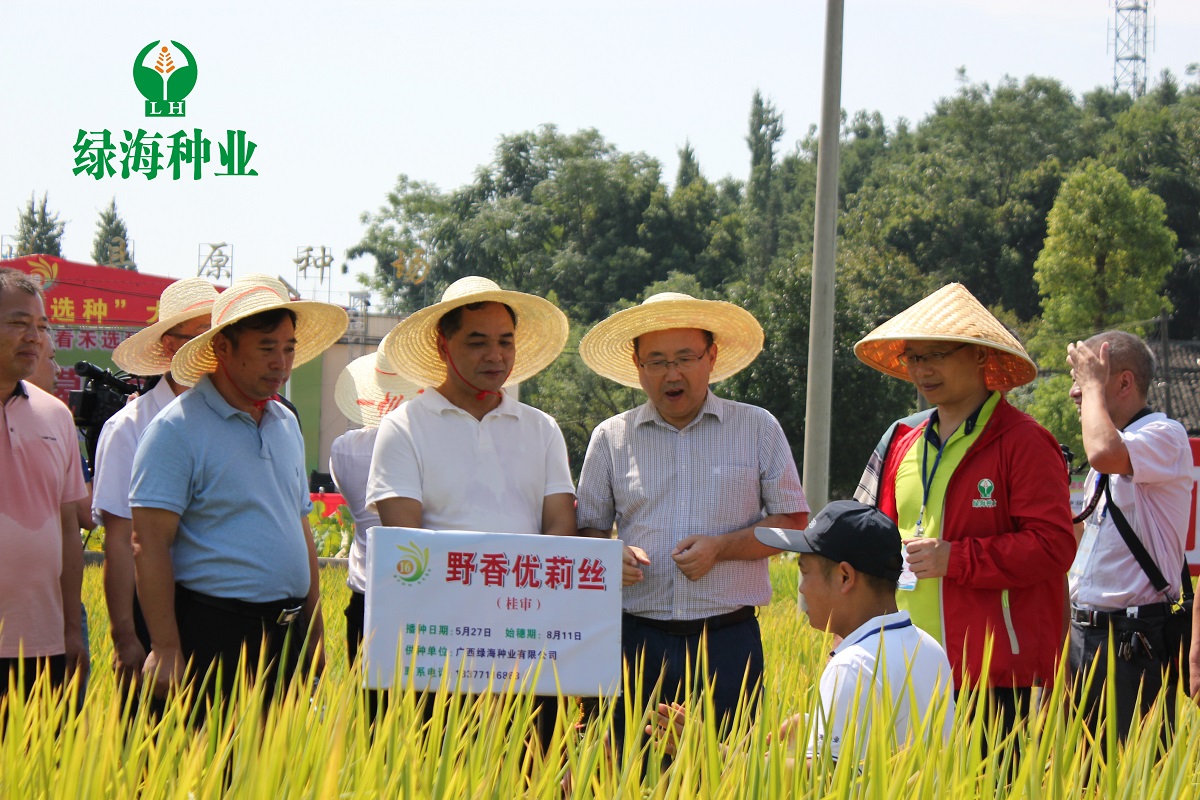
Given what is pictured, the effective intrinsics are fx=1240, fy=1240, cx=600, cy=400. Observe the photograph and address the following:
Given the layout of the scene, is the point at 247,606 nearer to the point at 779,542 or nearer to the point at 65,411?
the point at 65,411

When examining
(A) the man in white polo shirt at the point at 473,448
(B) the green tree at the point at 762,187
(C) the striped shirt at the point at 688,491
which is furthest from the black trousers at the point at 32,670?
(B) the green tree at the point at 762,187

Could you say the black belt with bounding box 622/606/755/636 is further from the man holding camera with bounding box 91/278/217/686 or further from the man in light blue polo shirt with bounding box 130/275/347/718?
the man holding camera with bounding box 91/278/217/686

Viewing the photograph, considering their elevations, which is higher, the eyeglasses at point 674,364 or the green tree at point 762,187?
the green tree at point 762,187

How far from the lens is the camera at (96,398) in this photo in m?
6.13

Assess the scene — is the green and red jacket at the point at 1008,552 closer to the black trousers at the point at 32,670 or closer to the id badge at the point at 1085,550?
the id badge at the point at 1085,550

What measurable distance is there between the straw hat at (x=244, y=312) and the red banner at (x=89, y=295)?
96.9ft

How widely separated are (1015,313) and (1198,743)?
54.6m

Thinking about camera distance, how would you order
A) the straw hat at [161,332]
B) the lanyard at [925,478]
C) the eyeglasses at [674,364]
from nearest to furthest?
the lanyard at [925,478] < the eyeglasses at [674,364] < the straw hat at [161,332]

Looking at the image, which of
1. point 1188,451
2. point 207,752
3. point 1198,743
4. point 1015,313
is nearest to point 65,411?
point 207,752

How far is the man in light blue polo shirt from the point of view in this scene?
10.7 ft

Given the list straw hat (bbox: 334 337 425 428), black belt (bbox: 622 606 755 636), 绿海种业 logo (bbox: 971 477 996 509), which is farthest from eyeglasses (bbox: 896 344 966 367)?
straw hat (bbox: 334 337 425 428)

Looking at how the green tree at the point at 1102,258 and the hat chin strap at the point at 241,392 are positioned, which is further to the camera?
the green tree at the point at 1102,258

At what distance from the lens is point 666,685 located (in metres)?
3.67

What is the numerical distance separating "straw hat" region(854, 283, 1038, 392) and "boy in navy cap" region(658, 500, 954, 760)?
Result: 74cm
